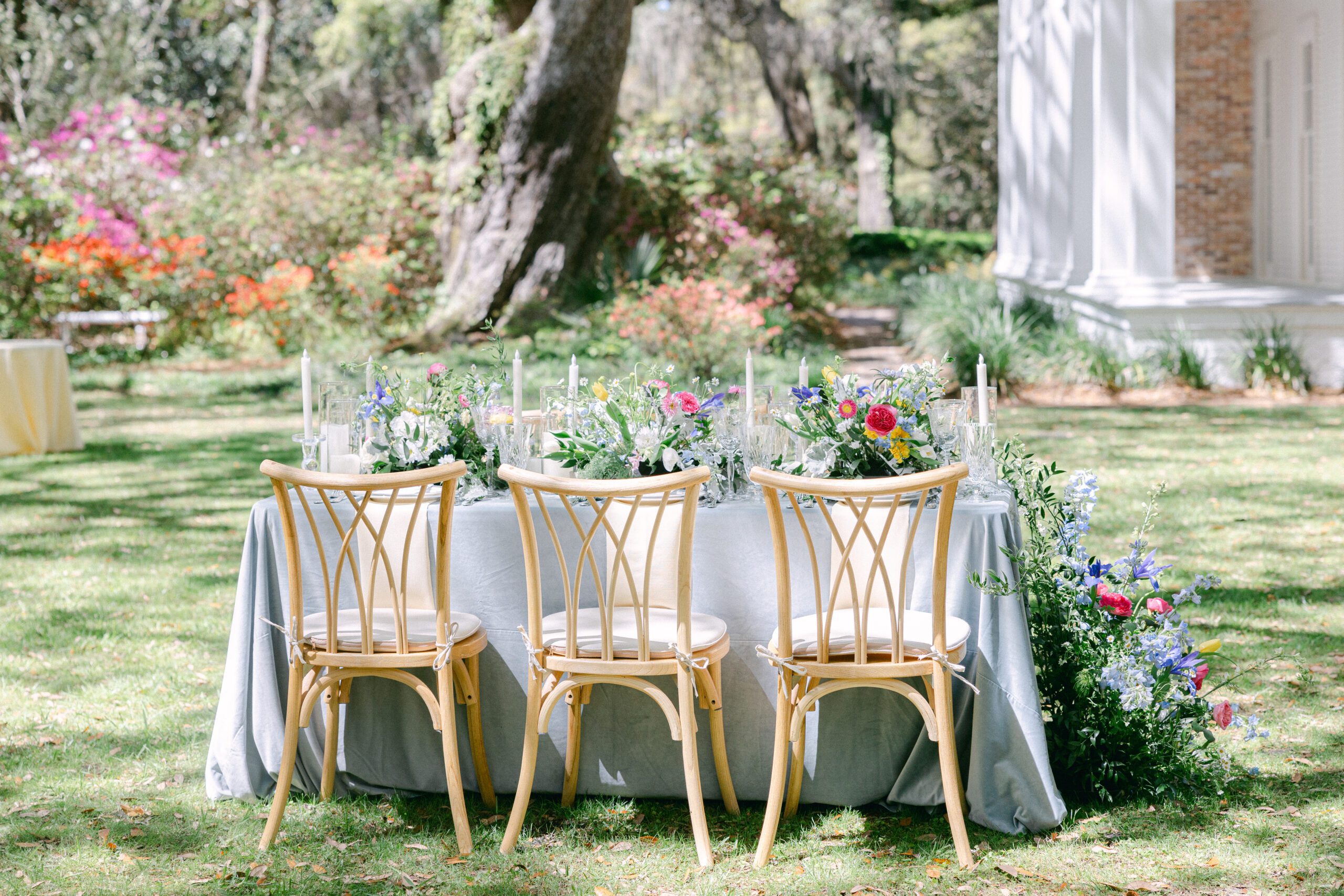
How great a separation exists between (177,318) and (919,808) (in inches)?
502

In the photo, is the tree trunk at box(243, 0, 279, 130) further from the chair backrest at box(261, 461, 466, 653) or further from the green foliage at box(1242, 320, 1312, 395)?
the chair backrest at box(261, 461, 466, 653)

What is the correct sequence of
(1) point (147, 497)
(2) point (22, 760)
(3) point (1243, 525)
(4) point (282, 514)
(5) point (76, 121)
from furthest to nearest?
(5) point (76, 121), (1) point (147, 497), (3) point (1243, 525), (2) point (22, 760), (4) point (282, 514)

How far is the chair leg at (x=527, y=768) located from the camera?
11.6 feet

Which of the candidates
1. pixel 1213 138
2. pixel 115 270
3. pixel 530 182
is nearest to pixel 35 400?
pixel 115 270

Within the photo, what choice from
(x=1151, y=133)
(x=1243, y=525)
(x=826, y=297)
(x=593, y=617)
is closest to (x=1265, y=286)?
(x=1151, y=133)

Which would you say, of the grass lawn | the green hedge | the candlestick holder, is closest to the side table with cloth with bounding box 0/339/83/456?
the grass lawn

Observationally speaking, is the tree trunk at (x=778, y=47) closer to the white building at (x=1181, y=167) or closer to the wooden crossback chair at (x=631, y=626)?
the white building at (x=1181, y=167)

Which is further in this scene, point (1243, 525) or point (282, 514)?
point (1243, 525)

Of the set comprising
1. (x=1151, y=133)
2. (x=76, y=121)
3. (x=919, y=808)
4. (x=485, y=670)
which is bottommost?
(x=919, y=808)

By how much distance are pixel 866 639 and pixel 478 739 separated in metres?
1.23

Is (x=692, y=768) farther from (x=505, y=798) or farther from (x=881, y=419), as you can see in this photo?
(x=881, y=419)

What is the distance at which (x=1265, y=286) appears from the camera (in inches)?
596

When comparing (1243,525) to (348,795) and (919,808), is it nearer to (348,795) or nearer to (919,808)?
(919,808)

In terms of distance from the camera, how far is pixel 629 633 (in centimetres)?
357
